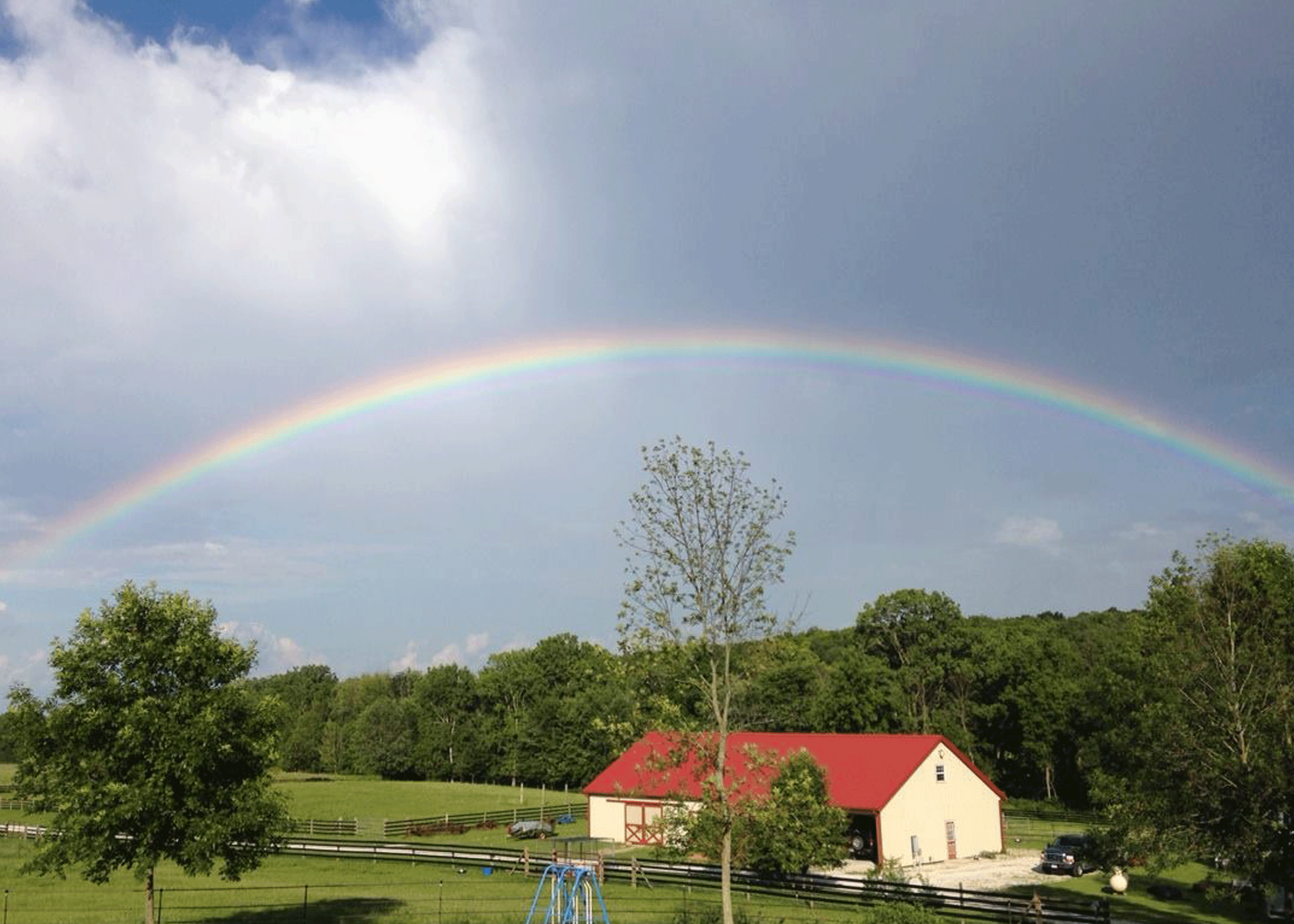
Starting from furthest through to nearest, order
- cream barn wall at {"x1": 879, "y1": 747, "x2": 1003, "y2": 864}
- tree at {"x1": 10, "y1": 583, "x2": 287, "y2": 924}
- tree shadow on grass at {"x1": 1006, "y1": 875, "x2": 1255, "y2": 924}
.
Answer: cream barn wall at {"x1": 879, "y1": 747, "x2": 1003, "y2": 864} → tree shadow on grass at {"x1": 1006, "y1": 875, "x2": 1255, "y2": 924} → tree at {"x1": 10, "y1": 583, "x2": 287, "y2": 924}

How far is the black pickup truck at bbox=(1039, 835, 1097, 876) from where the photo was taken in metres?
39.1

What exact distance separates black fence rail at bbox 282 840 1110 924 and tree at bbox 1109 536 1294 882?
3.48 m

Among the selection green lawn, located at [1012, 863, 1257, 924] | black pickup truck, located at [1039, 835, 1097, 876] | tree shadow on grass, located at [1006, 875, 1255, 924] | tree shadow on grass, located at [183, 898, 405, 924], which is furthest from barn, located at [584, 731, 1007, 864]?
tree shadow on grass, located at [183, 898, 405, 924]

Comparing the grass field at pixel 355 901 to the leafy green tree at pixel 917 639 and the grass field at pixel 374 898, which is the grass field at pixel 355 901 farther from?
the leafy green tree at pixel 917 639

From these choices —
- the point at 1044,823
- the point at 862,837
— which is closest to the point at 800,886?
the point at 862,837

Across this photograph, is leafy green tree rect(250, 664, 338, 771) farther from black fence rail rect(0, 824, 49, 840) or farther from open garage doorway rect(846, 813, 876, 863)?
open garage doorway rect(846, 813, 876, 863)

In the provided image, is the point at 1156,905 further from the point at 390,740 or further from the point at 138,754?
the point at 390,740

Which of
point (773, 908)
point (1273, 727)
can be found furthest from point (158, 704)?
point (1273, 727)

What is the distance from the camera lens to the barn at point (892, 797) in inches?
1668

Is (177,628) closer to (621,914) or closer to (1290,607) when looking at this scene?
(621,914)

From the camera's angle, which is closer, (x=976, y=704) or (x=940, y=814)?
(x=940, y=814)

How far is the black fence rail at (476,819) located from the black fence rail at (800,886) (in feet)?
44.7

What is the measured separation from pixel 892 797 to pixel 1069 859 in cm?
710

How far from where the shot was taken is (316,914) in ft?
91.2
